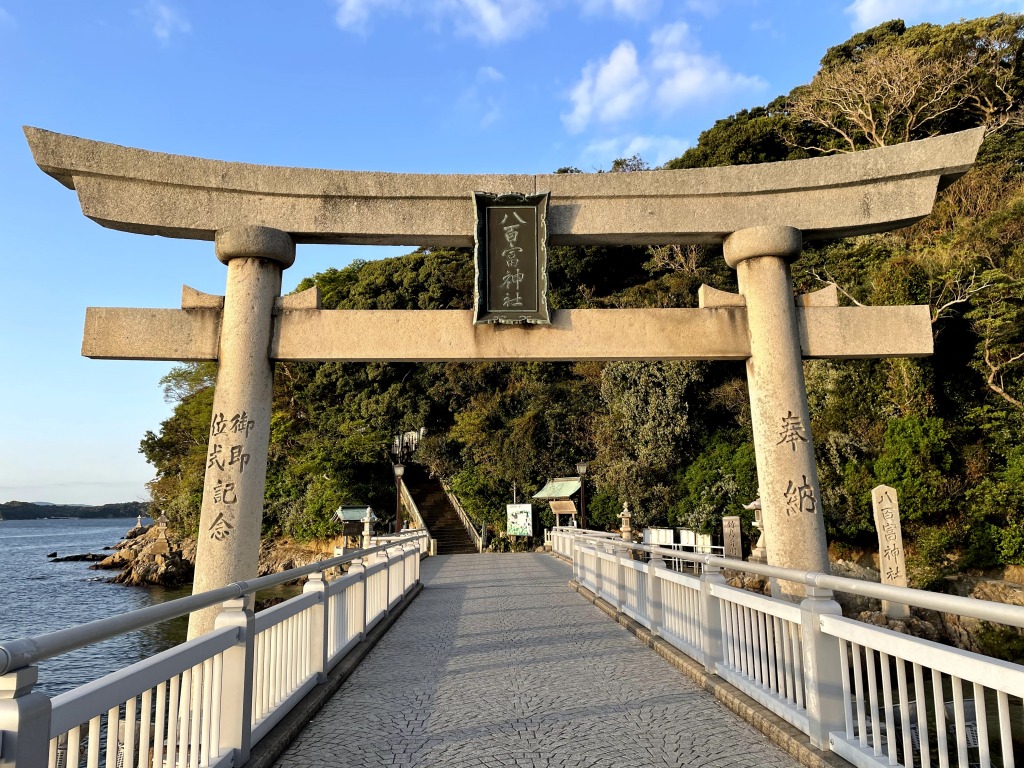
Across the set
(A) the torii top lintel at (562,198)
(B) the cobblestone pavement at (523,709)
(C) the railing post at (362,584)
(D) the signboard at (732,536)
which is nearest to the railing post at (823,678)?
(B) the cobblestone pavement at (523,709)

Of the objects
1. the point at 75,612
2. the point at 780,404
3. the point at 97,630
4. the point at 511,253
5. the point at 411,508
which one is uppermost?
the point at 511,253

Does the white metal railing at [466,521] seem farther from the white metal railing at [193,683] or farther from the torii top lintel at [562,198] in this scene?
the white metal railing at [193,683]

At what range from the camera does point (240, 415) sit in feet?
24.0

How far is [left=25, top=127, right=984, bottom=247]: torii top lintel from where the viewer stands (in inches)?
306

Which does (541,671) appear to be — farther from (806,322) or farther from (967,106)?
(967,106)

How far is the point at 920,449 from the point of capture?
57.2 feet

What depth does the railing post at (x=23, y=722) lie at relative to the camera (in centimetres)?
188

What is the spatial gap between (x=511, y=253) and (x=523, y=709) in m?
5.27

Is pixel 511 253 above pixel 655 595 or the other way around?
above

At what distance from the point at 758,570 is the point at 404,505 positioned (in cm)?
2762

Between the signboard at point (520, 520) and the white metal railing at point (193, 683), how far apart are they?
1758 cm

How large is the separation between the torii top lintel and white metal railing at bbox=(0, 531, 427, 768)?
422 cm

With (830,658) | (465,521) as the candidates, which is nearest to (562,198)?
(830,658)

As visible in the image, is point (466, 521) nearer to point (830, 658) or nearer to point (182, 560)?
point (182, 560)
